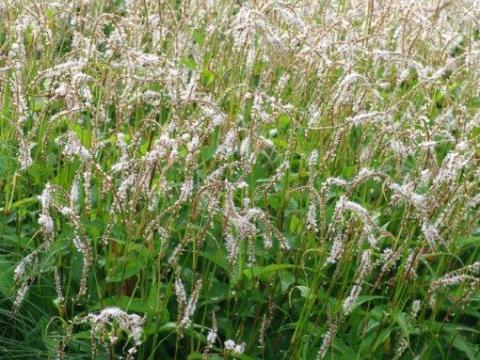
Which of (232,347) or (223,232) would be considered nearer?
(232,347)

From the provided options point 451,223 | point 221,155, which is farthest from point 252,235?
point 451,223

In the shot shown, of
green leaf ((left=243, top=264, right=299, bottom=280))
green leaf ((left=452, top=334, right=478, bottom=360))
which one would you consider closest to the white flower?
green leaf ((left=243, top=264, right=299, bottom=280))

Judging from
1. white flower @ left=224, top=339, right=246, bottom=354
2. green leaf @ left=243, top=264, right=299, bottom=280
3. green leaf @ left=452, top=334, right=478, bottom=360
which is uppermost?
green leaf @ left=243, top=264, right=299, bottom=280

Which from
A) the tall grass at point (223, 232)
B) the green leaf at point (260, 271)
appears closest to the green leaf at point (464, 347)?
the tall grass at point (223, 232)

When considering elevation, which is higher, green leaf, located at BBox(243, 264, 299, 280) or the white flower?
green leaf, located at BBox(243, 264, 299, 280)

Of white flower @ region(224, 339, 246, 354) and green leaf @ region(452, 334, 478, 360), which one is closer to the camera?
white flower @ region(224, 339, 246, 354)

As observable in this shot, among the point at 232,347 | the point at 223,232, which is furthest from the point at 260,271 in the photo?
the point at 232,347

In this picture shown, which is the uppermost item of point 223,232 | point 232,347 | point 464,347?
point 223,232

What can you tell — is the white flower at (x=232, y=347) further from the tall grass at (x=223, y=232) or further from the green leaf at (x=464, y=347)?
the green leaf at (x=464, y=347)

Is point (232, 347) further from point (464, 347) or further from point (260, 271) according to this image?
point (464, 347)

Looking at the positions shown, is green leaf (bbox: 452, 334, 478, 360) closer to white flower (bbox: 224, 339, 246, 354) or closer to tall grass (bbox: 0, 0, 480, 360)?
tall grass (bbox: 0, 0, 480, 360)

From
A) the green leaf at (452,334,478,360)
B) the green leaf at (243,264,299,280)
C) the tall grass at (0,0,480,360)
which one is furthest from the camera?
the green leaf at (452,334,478,360)

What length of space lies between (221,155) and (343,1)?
1.91 meters

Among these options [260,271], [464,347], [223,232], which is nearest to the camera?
[223,232]
